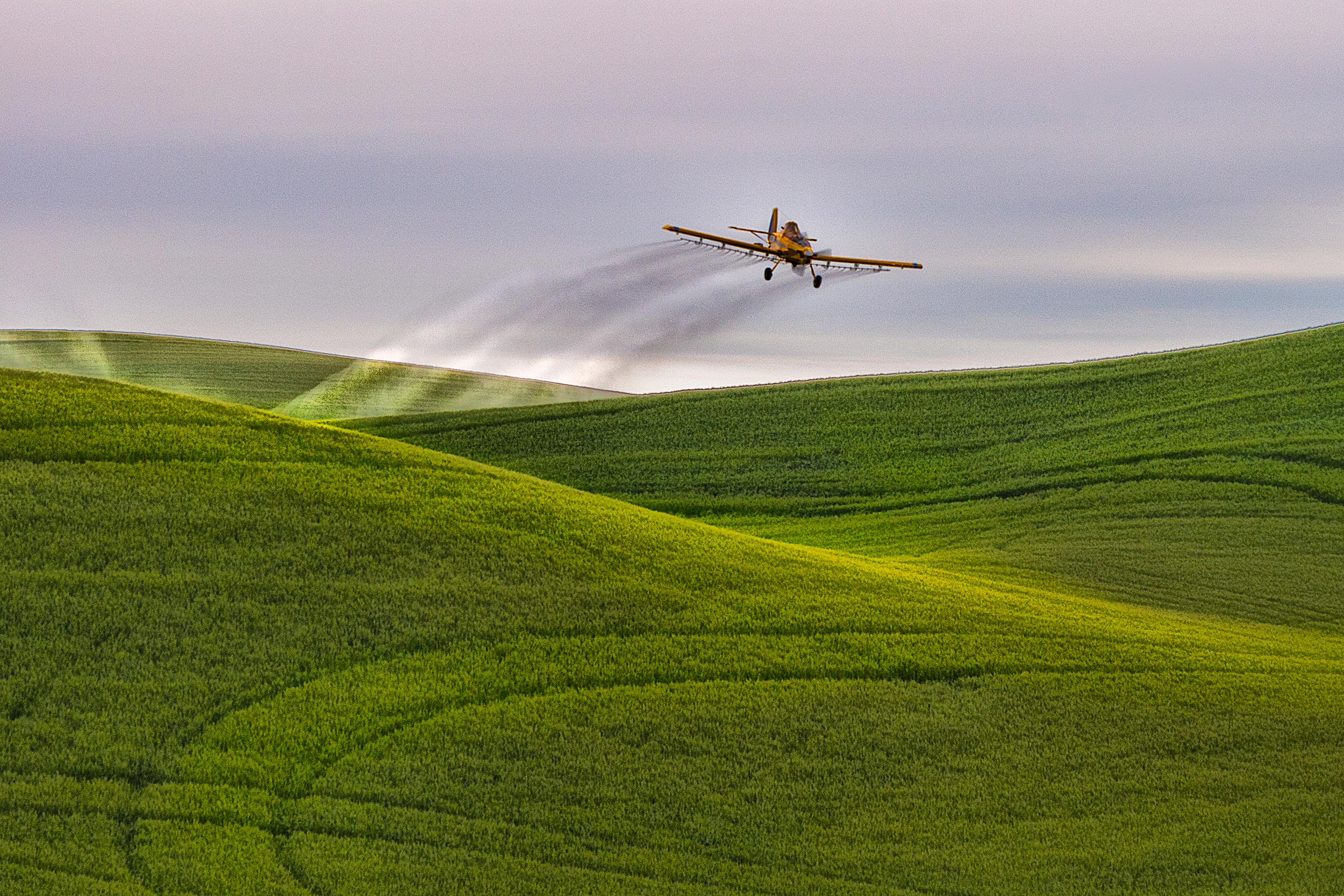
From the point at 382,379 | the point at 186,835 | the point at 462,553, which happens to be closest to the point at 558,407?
the point at 382,379

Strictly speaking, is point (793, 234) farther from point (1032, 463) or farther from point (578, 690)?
point (578, 690)

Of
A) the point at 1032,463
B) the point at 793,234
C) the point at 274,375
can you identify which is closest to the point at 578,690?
the point at 793,234

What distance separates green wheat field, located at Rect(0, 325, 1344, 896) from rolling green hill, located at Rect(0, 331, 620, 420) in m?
42.2

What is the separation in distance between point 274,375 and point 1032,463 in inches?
1980

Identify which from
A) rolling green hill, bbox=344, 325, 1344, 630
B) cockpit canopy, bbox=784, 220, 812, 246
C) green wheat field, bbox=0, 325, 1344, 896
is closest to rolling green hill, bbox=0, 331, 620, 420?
rolling green hill, bbox=344, 325, 1344, 630

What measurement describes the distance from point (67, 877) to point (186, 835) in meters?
1.16

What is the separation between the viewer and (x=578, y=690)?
15727mm

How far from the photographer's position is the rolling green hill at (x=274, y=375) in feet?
221

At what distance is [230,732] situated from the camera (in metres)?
13.8

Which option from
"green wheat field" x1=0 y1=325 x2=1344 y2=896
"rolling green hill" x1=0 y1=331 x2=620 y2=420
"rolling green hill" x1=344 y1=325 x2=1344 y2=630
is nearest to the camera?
"green wheat field" x1=0 y1=325 x2=1344 y2=896

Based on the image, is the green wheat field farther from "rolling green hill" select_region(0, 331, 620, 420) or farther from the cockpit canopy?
"rolling green hill" select_region(0, 331, 620, 420)

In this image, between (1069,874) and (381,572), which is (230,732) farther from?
(1069,874)

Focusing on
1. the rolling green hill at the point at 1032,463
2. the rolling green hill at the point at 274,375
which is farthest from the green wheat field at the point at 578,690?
the rolling green hill at the point at 274,375

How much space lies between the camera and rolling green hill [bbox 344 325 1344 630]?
30641 millimetres
